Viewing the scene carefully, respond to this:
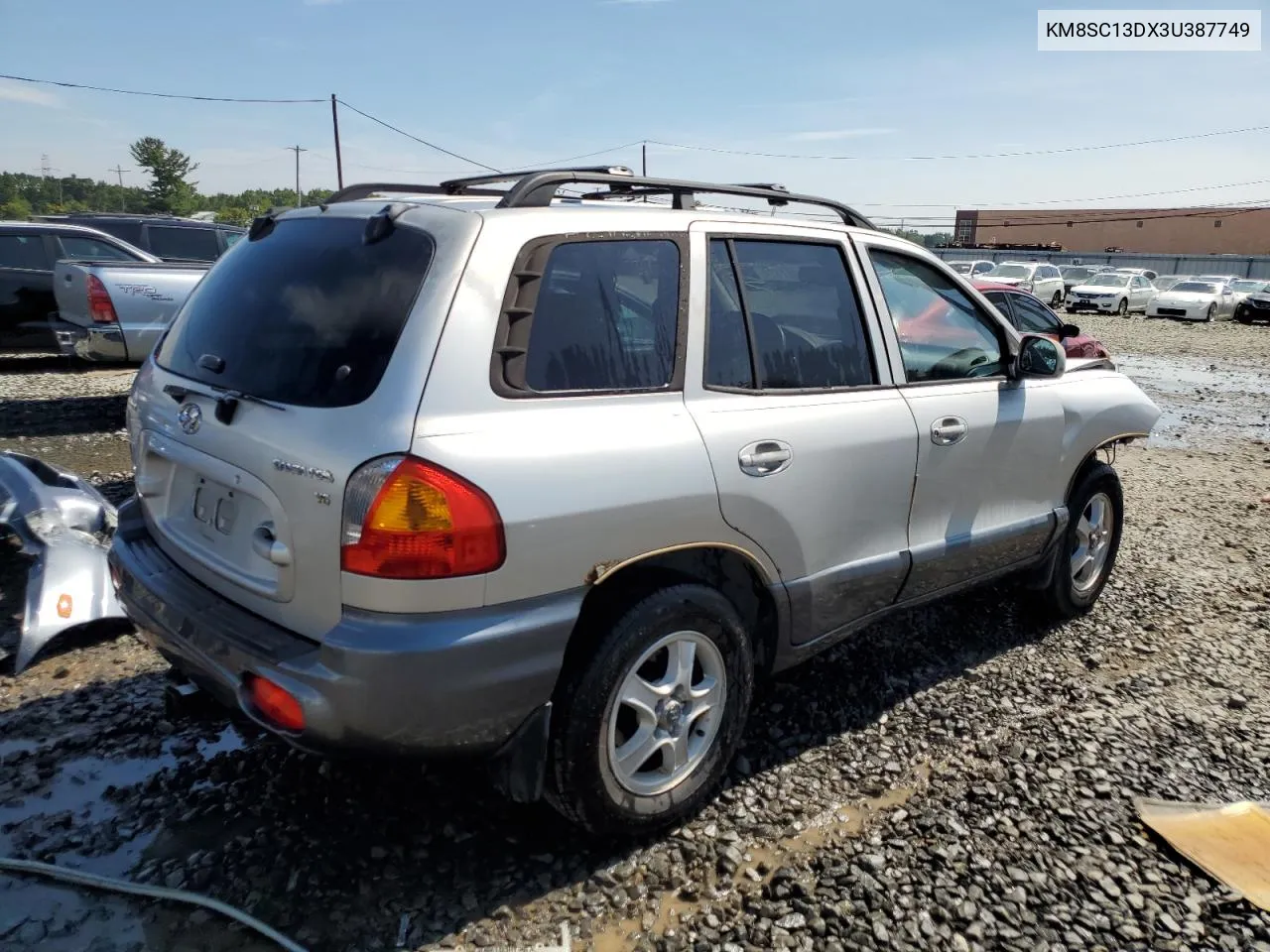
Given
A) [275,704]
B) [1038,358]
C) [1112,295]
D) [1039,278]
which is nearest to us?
[275,704]

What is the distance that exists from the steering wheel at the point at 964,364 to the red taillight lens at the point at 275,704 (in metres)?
2.60

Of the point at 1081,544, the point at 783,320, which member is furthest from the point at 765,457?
the point at 1081,544

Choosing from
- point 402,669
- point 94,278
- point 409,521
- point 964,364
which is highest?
point 94,278

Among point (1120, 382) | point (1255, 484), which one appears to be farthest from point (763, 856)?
point (1255, 484)

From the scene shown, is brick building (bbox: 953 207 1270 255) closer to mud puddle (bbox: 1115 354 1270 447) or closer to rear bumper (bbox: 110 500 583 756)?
mud puddle (bbox: 1115 354 1270 447)

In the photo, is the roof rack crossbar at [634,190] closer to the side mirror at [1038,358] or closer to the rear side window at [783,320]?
the rear side window at [783,320]

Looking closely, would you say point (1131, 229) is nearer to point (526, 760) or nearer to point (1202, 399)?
point (1202, 399)

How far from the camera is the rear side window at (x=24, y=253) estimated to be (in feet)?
33.0

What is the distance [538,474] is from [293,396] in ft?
2.24

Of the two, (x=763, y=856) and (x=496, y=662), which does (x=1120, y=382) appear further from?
(x=496, y=662)

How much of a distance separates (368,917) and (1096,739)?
2.69 m

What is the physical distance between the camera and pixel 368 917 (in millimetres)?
2381

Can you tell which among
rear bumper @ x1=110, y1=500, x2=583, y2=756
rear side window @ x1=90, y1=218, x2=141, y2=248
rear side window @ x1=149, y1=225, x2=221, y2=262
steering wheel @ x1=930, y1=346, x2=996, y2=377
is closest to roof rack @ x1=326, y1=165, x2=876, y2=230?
steering wheel @ x1=930, y1=346, x2=996, y2=377

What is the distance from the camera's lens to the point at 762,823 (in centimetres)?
287
